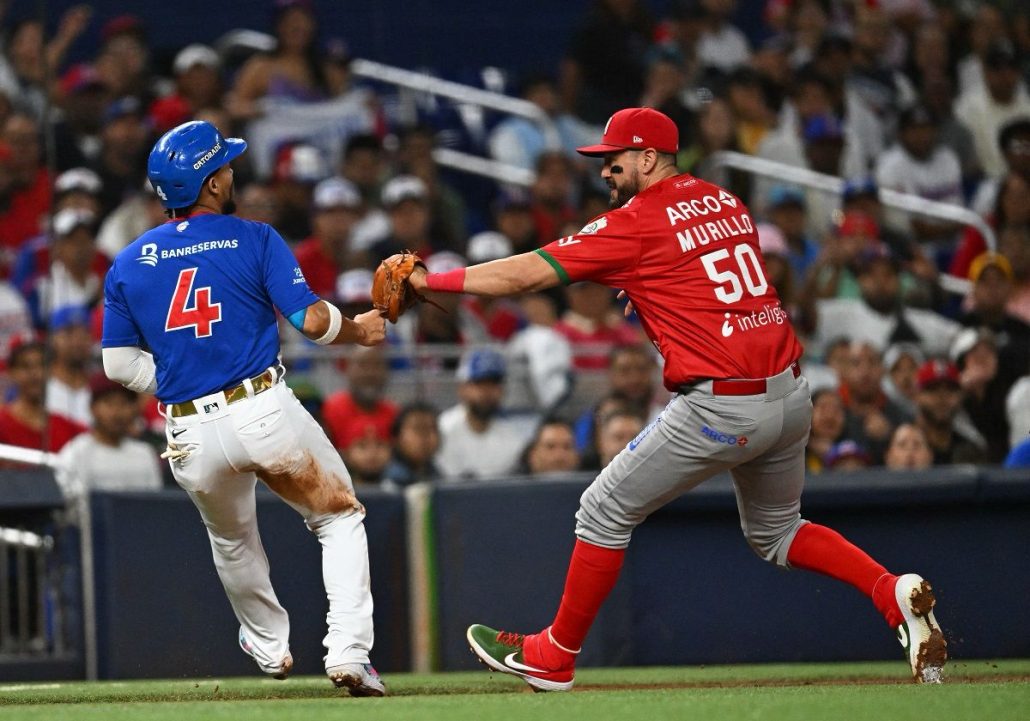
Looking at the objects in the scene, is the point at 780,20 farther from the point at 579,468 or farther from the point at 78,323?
the point at 78,323

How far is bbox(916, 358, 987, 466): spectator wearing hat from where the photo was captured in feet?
27.7

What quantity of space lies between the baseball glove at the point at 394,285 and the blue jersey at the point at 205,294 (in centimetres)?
35

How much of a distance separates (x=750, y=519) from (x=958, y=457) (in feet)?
9.73

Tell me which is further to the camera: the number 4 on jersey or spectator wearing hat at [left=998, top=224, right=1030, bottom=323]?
spectator wearing hat at [left=998, top=224, right=1030, bottom=323]

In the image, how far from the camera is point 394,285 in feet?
19.1

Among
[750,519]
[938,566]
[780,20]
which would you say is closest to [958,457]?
[938,566]

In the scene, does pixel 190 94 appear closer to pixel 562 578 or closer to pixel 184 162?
pixel 562 578

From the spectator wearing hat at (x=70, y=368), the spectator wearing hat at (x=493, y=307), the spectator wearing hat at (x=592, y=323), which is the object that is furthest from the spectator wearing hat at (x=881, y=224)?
the spectator wearing hat at (x=70, y=368)

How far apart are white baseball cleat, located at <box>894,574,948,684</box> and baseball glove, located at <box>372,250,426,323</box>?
1.99 m

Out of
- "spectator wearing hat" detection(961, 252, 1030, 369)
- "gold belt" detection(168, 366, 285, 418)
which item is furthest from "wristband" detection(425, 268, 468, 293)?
"spectator wearing hat" detection(961, 252, 1030, 369)

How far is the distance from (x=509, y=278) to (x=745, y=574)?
2662mm

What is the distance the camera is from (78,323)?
347 inches

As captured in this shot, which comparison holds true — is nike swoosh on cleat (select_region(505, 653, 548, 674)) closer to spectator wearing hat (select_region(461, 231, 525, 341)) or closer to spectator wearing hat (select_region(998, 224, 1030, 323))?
spectator wearing hat (select_region(461, 231, 525, 341))

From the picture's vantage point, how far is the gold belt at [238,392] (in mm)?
5535
